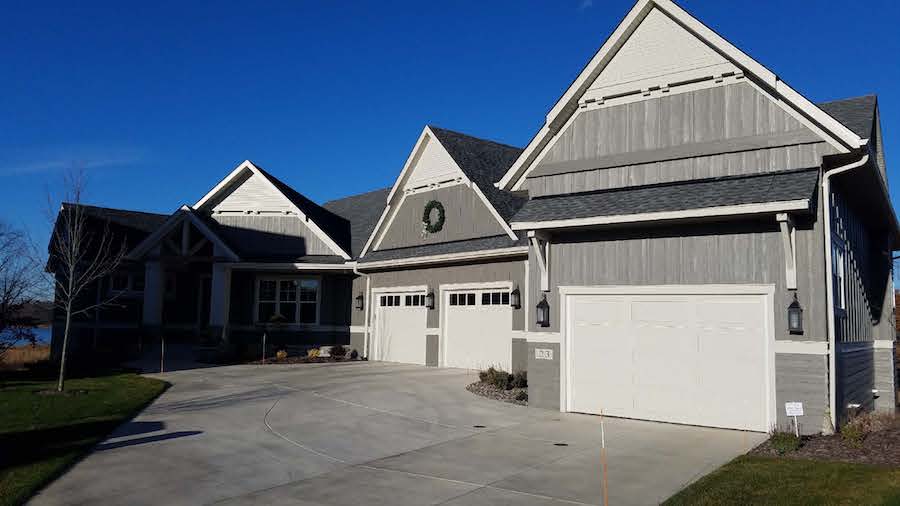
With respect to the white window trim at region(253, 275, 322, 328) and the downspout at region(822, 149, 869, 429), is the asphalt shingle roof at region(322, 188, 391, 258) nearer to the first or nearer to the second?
the white window trim at region(253, 275, 322, 328)

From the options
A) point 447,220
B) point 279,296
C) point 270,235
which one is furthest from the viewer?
point 270,235

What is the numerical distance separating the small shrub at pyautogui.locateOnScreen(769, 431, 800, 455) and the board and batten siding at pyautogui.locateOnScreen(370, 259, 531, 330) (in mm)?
8266

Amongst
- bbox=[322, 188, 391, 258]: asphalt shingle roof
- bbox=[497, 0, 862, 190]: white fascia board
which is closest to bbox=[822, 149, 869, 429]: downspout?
bbox=[497, 0, 862, 190]: white fascia board

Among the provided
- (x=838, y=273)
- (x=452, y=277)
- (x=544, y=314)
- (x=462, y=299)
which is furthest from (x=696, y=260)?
(x=452, y=277)

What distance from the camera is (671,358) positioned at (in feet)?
40.5

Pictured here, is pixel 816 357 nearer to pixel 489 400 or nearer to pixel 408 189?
pixel 489 400

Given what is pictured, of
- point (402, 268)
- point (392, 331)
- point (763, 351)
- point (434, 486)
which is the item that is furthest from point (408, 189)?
point (434, 486)

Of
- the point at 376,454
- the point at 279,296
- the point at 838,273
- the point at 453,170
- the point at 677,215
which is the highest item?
the point at 453,170

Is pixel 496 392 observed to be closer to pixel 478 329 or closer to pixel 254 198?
pixel 478 329

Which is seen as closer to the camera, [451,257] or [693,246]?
[693,246]

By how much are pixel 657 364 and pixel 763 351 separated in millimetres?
1878

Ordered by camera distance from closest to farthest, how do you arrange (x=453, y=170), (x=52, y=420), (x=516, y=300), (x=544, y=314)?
(x=52, y=420) → (x=544, y=314) → (x=516, y=300) → (x=453, y=170)

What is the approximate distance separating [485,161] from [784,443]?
46.7 ft

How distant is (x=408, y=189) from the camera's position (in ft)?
76.4
